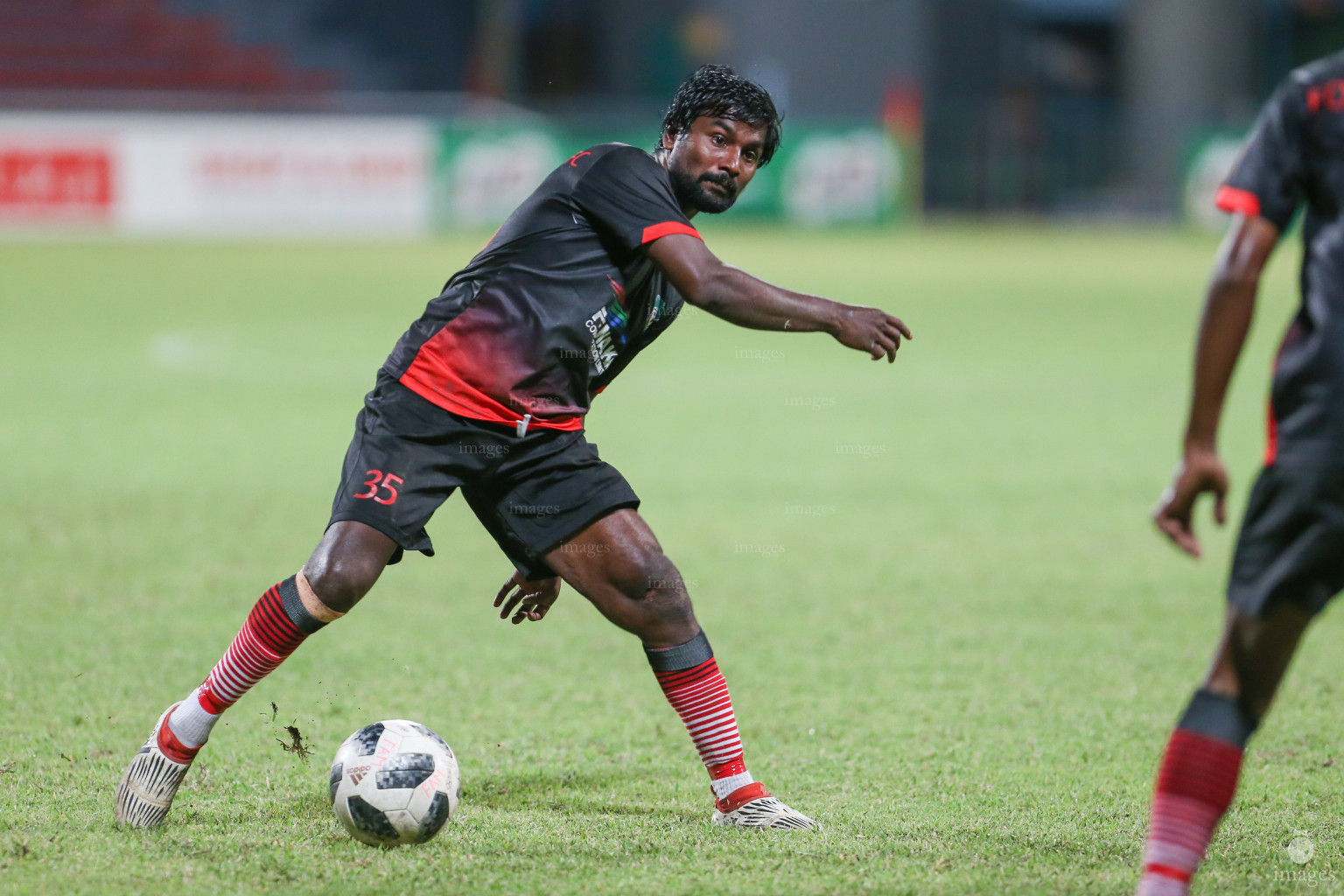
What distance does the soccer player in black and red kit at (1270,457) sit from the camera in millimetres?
2871

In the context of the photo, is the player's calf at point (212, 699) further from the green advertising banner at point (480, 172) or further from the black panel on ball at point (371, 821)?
the green advertising banner at point (480, 172)

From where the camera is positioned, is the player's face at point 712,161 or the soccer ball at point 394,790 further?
the player's face at point 712,161

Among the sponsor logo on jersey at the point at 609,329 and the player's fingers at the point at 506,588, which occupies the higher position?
the sponsor logo on jersey at the point at 609,329

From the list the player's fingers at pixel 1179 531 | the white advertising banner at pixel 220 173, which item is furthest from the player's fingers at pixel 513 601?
Result: the white advertising banner at pixel 220 173

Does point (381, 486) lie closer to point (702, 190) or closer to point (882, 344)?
point (702, 190)

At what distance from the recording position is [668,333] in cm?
1750

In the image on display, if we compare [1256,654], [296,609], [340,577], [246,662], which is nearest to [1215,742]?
[1256,654]

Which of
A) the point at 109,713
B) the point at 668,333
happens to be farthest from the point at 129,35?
→ the point at 109,713

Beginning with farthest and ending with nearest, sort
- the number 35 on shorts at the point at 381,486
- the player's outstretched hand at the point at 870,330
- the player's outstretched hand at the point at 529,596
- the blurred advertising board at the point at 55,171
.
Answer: the blurred advertising board at the point at 55,171, the player's outstretched hand at the point at 529,596, the number 35 on shorts at the point at 381,486, the player's outstretched hand at the point at 870,330

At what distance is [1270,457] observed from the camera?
9.76ft

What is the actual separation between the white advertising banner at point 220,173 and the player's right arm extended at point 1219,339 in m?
25.5

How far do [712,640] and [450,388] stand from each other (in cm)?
235

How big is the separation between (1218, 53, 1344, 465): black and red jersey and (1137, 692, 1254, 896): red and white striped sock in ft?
1.78

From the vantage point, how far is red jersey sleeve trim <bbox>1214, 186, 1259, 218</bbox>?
2.89 meters
